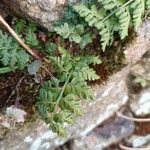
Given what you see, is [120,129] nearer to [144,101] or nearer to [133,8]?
[144,101]

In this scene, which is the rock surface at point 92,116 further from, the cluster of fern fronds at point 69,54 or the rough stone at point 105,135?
the cluster of fern fronds at point 69,54

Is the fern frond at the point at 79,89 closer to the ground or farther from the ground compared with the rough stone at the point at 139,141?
farther from the ground

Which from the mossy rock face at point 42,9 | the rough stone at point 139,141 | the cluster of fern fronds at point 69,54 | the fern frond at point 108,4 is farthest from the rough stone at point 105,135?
the fern frond at point 108,4

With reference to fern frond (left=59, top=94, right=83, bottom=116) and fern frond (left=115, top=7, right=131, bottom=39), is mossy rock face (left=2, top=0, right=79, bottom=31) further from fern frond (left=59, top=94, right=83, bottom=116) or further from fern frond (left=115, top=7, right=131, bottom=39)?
fern frond (left=59, top=94, right=83, bottom=116)

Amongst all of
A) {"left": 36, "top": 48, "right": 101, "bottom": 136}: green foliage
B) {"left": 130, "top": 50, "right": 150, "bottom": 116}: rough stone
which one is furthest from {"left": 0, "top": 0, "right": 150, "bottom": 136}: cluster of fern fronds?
{"left": 130, "top": 50, "right": 150, "bottom": 116}: rough stone

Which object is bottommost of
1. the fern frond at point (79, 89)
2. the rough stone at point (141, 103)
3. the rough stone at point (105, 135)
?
the rough stone at point (105, 135)

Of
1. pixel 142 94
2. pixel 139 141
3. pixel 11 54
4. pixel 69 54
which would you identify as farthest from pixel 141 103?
pixel 11 54
